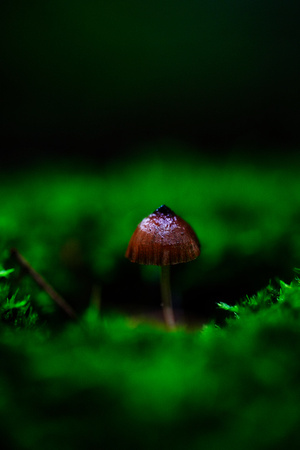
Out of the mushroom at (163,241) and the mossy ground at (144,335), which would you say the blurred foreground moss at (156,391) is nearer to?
the mossy ground at (144,335)

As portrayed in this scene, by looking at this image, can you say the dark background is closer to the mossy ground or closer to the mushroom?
the mossy ground

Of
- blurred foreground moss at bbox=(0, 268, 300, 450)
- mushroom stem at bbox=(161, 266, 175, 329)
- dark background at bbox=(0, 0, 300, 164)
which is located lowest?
mushroom stem at bbox=(161, 266, 175, 329)

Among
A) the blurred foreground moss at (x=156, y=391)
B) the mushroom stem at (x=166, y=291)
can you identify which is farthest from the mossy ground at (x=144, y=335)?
the mushroom stem at (x=166, y=291)

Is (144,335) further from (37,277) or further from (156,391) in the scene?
(37,277)

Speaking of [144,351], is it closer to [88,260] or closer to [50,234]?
[88,260]

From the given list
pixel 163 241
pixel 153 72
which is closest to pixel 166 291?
pixel 163 241

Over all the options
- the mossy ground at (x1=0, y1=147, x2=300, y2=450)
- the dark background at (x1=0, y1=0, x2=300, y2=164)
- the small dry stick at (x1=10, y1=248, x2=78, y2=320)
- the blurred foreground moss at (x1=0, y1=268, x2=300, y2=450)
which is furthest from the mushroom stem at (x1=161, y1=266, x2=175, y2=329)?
the dark background at (x1=0, y1=0, x2=300, y2=164)

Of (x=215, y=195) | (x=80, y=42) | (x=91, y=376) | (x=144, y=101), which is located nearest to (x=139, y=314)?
(x=215, y=195)

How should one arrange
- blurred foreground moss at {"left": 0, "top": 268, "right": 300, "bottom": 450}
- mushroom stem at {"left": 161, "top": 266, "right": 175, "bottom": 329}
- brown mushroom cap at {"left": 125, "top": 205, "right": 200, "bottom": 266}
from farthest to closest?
mushroom stem at {"left": 161, "top": 266, "right": 175, "bottom": 329} → brown mushroom cap at {"left": 125, "top": 205, "right": 200, "bottom": 266} → blurred foreground moss at {"left": 0, "top": 268, "right": 300, "bottom": 450}
